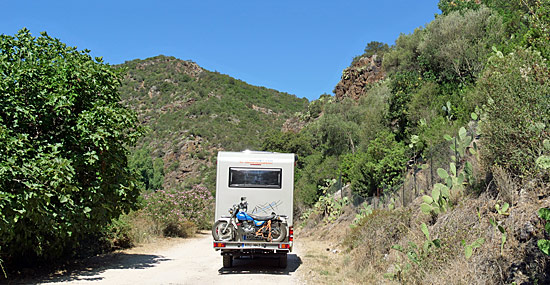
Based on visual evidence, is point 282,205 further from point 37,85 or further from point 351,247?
point 37,85

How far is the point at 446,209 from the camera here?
9336mm

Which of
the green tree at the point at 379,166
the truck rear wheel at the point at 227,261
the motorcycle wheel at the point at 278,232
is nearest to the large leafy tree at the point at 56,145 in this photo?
the truck rear wheel at the point at 227,261

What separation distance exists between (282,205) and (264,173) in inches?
43.6

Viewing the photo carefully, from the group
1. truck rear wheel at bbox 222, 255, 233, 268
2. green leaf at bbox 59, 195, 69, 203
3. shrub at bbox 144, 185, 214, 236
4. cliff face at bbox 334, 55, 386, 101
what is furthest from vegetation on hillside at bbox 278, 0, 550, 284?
cliff face at bbox 334, 55, 386, 101

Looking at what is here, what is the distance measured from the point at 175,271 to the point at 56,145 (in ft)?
14.8

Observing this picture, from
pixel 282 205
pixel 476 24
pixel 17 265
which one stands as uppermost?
pixel 476 24

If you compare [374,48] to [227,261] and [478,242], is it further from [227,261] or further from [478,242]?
[478,242]

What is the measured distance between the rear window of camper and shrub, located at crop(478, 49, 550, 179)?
6.31 meters

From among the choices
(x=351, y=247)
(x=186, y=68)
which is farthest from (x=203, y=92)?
(x=351, y=247)

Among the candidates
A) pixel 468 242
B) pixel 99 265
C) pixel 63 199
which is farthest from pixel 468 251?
pixel 99 265

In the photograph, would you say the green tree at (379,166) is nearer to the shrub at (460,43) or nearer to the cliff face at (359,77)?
the shrub at (460,43)

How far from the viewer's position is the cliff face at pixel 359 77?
5606cm

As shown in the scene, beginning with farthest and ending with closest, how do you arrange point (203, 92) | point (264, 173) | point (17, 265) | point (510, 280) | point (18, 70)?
point (203, 92), point (264, 173), point (17, 265), point (18, 70), point (510, 280)

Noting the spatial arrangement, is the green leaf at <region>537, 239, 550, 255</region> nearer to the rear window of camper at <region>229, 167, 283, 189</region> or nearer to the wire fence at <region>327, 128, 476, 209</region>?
the wire fence at <region>327, 128, 476, 209</region>
